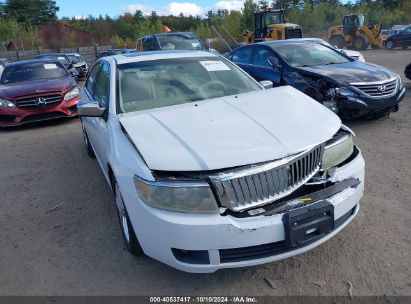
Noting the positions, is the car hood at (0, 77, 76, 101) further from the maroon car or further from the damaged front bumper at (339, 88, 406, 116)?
the damaged front bumper at (339, 88, 406, 116)

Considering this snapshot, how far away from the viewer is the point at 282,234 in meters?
2.40

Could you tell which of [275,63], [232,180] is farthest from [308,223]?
Result: [275,63]

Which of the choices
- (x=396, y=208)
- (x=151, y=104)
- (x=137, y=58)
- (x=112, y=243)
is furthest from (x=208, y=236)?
(x=137, y=58)

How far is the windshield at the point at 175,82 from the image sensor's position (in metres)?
3.69

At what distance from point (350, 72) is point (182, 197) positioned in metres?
5.07

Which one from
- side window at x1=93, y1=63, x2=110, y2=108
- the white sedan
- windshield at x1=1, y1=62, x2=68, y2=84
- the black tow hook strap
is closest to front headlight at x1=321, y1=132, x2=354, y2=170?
the white sedan

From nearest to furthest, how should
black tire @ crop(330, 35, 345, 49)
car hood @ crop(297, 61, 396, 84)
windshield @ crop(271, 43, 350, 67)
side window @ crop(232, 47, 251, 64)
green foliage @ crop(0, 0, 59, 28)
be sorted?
car hood @ crop(297, 61, 396, 84), windshield @ crop(271, 43, 350, 67), side window @ crop(232, 47, 251, 64), black tire @ crop(330, 35, 345, 49), green foliage @ crop(0, 0, 59, 28)

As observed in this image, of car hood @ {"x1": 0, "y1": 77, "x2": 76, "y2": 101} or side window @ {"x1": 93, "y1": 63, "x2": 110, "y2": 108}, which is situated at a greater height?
side window @ {"x1": 93, "y1": 63, "x2": 110, "y2": 108}

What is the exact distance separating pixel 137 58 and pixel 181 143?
72.6 inches

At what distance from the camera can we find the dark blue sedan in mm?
6066

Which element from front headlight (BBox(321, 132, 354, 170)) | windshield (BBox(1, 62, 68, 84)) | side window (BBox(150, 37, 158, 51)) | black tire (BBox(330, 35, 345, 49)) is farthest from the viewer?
black tire (BBox(330, 35, 345, 49))

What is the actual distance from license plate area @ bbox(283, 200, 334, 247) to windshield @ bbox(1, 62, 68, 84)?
8.53m

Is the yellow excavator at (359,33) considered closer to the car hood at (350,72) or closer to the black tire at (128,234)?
the car hood at (350,72)

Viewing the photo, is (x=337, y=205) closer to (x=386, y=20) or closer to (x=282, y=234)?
(x=282, y=234)
